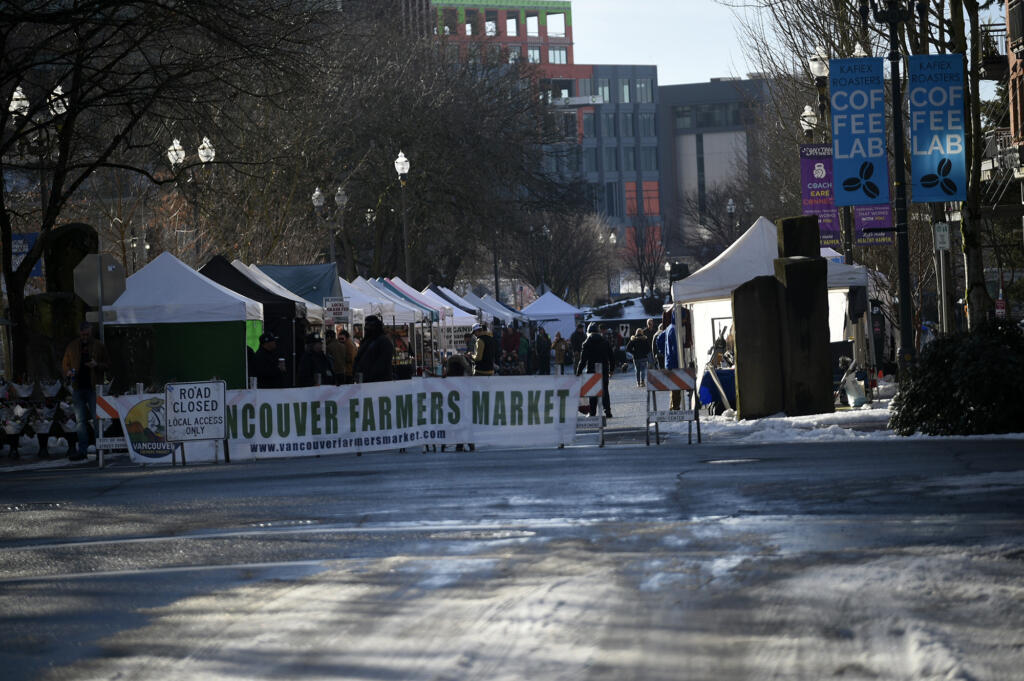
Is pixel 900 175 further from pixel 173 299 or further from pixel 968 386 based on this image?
pixel 173 299

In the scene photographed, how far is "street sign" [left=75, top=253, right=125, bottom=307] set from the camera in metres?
24.2

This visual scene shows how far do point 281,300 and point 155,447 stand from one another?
8643 millimetres

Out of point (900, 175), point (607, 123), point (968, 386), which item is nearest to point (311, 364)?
point (900, 175)

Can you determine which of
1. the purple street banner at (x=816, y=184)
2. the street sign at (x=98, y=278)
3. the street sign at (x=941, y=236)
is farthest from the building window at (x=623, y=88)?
the street sign at (x=98, y=278)

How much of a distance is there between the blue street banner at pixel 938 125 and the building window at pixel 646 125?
116593 millimetres

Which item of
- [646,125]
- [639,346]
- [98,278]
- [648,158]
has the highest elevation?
[646,125]

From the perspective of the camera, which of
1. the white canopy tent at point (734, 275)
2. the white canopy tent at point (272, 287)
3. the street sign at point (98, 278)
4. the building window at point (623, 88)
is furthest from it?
the building window at point (623, 88)

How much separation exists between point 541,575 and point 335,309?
24.2m

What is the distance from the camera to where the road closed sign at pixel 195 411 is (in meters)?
20.3

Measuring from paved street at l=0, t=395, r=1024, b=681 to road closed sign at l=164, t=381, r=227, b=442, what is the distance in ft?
14.6

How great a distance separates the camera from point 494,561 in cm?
980

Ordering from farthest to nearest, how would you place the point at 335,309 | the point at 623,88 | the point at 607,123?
the point at 623,88, the point at 607,123, the point at 335,309

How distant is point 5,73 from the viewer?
2294 cm

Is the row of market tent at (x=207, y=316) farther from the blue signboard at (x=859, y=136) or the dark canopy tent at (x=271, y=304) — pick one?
the blue signboard at (x=859, y=136)
